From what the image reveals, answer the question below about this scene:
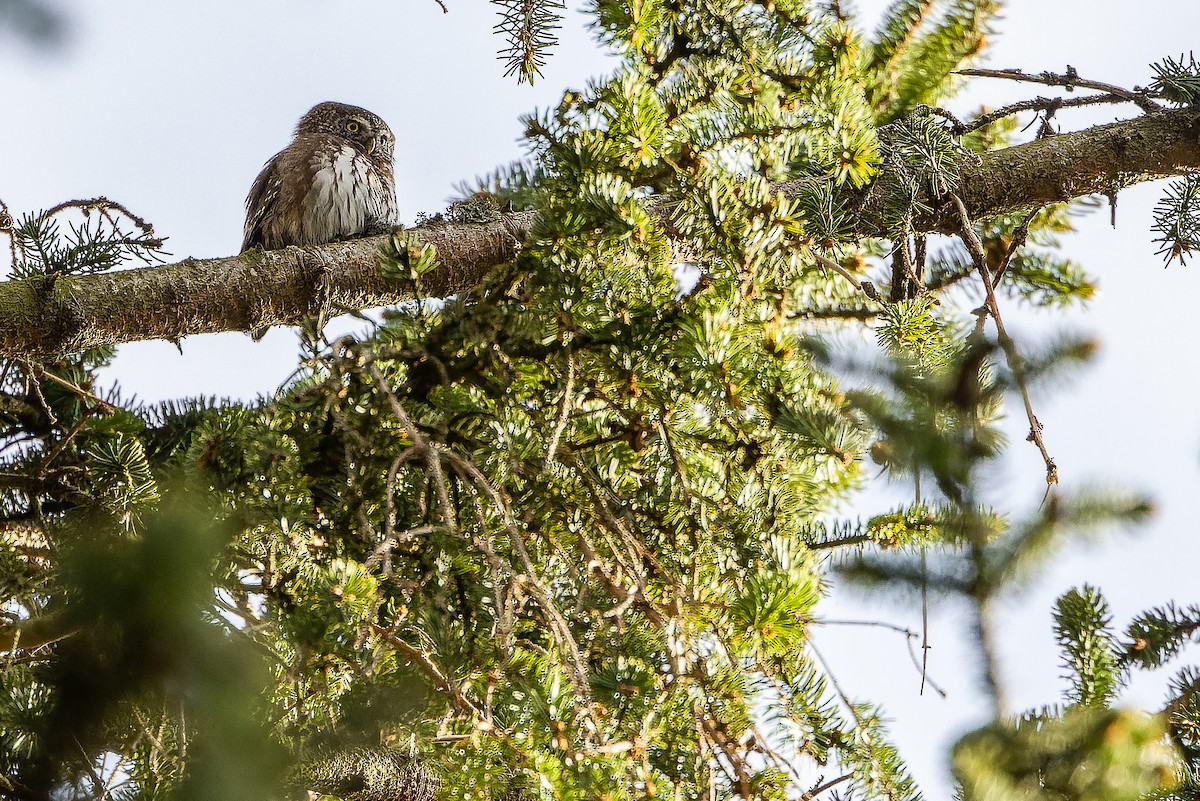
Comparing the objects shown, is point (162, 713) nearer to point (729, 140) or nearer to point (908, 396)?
point (908, 396)

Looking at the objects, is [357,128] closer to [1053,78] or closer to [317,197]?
[317,197]

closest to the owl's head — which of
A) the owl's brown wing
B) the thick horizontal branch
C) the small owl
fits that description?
the small owl

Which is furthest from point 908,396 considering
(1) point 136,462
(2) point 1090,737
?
(1) point 136,462

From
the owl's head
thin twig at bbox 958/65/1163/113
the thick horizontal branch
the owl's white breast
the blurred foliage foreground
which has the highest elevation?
the owl's head

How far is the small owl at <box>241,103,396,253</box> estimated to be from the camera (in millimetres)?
1848

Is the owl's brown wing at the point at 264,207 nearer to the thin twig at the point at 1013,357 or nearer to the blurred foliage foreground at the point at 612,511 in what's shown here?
the blurred foliage foreground at the point at 612,511

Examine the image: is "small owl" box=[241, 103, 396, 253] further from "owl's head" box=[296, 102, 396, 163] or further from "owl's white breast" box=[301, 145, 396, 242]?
"owl's head" box=[296, 102, 396, 163]

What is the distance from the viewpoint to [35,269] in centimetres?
111

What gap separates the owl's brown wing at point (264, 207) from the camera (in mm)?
1896

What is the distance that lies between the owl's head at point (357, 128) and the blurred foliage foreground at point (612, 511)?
47.4 inches

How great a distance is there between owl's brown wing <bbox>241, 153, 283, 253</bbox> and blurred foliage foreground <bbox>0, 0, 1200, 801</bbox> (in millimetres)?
764

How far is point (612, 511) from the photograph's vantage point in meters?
0.91

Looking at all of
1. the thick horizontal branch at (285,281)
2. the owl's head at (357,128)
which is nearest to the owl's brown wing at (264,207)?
the owl's head at (357,128)

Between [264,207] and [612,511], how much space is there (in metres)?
1.32
